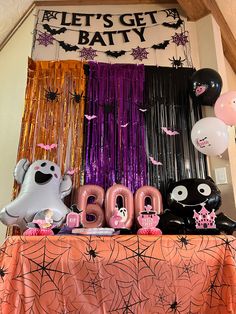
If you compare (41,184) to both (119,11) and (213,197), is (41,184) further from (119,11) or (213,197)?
(119,11)

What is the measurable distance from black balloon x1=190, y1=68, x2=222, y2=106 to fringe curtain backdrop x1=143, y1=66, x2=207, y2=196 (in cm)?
13

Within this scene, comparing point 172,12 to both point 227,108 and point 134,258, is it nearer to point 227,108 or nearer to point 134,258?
point 227,108

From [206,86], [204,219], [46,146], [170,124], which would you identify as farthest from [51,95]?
[204,219]

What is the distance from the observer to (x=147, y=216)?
164 centimetres

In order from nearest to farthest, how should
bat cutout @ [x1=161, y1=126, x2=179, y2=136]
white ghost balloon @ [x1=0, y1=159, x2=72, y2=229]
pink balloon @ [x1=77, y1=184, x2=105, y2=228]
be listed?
white ghost balloon @ [x1=0, y1=159, x2=72, y2=229]
pink balloon @ [x1=77, y1=184, x2=105, y2=228]
bat cutout @ [x1=161, y1=126, x2=179, y2=136]

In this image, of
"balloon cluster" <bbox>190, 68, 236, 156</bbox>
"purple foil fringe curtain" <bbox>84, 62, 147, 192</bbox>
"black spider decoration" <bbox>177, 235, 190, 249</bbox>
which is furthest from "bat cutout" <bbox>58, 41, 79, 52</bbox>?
"black spider decoration" <bbox>177, 235, 190, 249</bbox>

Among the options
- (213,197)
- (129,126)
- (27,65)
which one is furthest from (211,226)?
(27,65)

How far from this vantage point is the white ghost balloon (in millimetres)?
1740

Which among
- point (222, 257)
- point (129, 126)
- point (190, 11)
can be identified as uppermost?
point (190, 11)

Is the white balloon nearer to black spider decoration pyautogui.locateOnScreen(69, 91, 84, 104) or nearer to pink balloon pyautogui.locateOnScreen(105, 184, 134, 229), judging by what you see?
pink balloon pyautogui.locateOnScreen(105, 184, 134, 229)

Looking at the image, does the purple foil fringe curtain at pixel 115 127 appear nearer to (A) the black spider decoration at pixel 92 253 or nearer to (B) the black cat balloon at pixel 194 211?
(B) the black cat balloon at pixel 194 211

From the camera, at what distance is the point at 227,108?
1.96 m

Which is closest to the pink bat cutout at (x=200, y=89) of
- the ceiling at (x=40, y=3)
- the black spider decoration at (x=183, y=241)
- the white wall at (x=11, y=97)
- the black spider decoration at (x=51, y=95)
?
the ceiling at (x=40, y=3)

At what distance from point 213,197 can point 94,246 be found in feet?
2.74
